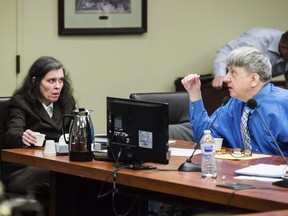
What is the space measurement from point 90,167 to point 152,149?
1.10ft

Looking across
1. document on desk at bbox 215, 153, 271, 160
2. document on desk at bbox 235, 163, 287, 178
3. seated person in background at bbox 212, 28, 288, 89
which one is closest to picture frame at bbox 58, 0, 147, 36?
seated person in background at bbox 212, 28, 288, 89

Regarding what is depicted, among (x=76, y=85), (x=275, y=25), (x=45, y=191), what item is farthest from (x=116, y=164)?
(x=275, y=25)

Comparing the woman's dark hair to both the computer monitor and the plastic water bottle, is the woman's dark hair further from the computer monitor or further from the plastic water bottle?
the plastic water bottle

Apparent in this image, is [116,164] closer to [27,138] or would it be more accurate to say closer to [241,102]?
[27,138]

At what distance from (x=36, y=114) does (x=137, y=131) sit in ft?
4.13

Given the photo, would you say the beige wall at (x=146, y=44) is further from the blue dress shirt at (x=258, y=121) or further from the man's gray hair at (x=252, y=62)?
the man's gray hair at (x=252, y=62)

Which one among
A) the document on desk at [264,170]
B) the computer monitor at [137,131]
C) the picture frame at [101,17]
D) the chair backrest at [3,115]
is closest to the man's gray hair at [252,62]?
the document on desk at [264,170]

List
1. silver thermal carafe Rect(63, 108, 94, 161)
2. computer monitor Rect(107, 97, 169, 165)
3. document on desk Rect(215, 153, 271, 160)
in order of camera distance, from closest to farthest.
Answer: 1. computer monitor Rect(107, 97, 169, 165)
2. silver thermal carafe Rect(63, 108, 94, 161)
3. document on desk Rect(215, 153, 271, 160)

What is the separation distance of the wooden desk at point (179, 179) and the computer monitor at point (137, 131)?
76mm

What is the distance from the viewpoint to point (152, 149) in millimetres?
2889

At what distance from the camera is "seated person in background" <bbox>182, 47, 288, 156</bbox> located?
3.63 m

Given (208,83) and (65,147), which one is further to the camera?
(208,83)

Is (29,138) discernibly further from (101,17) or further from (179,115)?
(101,17)

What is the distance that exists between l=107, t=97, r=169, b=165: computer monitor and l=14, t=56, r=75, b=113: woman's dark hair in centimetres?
108
